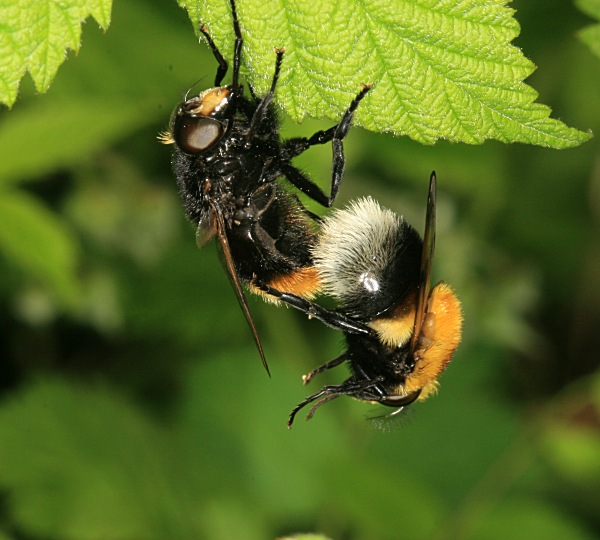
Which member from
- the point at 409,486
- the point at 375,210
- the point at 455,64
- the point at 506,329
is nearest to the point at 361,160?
the point at 506,329

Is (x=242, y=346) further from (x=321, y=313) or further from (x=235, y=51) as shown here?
(x=235, y=51)

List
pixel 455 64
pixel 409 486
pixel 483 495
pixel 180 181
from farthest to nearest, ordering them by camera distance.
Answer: pixel 483 495, pixel 409 486, pixel 180 181, pixel 455 64

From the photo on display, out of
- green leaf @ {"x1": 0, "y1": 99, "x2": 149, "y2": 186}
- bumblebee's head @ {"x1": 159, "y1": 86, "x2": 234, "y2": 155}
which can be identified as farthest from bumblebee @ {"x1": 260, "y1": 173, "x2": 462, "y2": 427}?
green leaf @ {"x1": 0, "y1": 99, "x2": 149, "y2": 186}

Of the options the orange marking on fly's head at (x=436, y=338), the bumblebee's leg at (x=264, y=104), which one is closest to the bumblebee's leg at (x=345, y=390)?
the orange marking on fly's head at (x=436, y=338)

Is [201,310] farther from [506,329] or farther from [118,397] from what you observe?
[506,329]

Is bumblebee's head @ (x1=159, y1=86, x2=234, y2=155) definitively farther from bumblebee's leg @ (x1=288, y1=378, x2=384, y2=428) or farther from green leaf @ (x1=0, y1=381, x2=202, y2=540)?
green leaf @ (x1=0, y1=381, x2=202, y2=540)

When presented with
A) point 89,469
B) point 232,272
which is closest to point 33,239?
point 89,469
